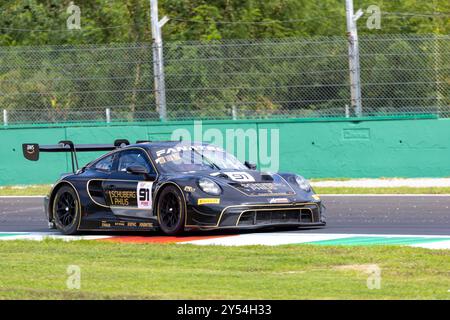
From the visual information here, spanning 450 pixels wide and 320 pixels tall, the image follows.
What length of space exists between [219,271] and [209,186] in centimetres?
327

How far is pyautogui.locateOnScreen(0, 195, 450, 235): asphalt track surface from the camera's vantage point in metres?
13.7

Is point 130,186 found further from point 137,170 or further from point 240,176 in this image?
point 240,176

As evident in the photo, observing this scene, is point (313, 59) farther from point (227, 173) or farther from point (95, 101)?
point (227, 173)

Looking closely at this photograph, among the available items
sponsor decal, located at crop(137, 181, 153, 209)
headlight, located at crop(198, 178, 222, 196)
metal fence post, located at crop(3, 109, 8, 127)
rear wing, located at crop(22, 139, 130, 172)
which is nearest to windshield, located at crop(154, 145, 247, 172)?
sponsor decal, located at crop(137, 181, 153, 209)

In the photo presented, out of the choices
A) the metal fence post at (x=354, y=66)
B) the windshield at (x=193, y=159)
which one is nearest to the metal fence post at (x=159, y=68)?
the metal fence post at (x=354, y=66)

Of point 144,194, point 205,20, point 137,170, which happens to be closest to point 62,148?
point 137,170

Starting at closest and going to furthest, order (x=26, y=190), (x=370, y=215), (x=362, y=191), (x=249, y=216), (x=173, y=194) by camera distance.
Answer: (x=249, y=216) → (x=173, y=194) → (x=370, y=215) → (x=362, y=191) → (x=26, y=190)

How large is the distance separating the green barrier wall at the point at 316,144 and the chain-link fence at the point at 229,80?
0.26 meters

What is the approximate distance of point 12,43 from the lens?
31250 millimetres

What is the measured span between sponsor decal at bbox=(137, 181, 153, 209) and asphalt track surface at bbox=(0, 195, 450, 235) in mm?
1883

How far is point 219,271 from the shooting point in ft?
32.7

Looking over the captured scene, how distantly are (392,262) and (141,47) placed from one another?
45.4 feet
